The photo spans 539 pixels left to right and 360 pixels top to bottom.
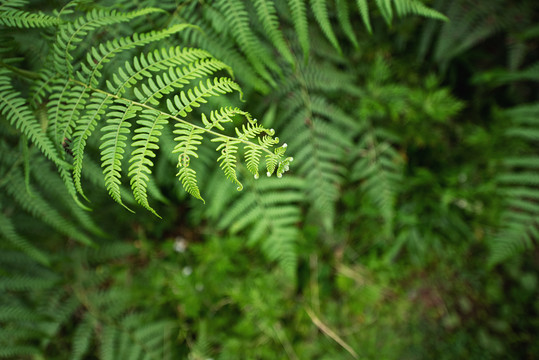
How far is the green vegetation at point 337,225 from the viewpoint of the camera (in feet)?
7.35

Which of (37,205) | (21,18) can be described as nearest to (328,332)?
(37,205)

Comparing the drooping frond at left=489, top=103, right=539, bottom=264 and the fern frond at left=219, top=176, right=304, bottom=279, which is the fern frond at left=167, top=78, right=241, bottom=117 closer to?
the fern frond at left=219, top=176, right=304, bottom=279

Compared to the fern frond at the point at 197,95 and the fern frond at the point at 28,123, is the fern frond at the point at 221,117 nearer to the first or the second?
the fern frond at the point at 197,95

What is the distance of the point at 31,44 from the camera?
1756 mm

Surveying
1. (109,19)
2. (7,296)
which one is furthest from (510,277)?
(7,296)

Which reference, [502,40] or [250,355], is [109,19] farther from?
[502,40]

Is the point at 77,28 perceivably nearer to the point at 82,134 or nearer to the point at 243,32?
the point at 82,134

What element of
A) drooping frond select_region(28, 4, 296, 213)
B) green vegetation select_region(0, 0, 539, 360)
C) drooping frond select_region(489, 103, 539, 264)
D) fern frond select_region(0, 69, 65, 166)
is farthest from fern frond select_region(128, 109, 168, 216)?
drooping frond select_region(489, 103, 539, 264)

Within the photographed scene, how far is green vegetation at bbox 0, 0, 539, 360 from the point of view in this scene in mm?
2240

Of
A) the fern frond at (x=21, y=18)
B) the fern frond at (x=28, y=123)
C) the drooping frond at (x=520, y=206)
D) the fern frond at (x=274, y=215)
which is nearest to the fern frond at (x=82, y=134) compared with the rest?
the fern frond at (x=28, y=123)

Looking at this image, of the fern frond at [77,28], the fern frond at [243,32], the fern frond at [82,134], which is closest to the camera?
the fern frond at [82,134]

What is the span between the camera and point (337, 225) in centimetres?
283

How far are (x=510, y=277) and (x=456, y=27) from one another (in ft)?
7.10

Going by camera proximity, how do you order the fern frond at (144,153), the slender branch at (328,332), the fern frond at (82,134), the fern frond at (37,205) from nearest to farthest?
the fern frond at (144,153) < the fern frond at (82,134) < the fern frond at (37,205) < the slender branch at (328,332)
